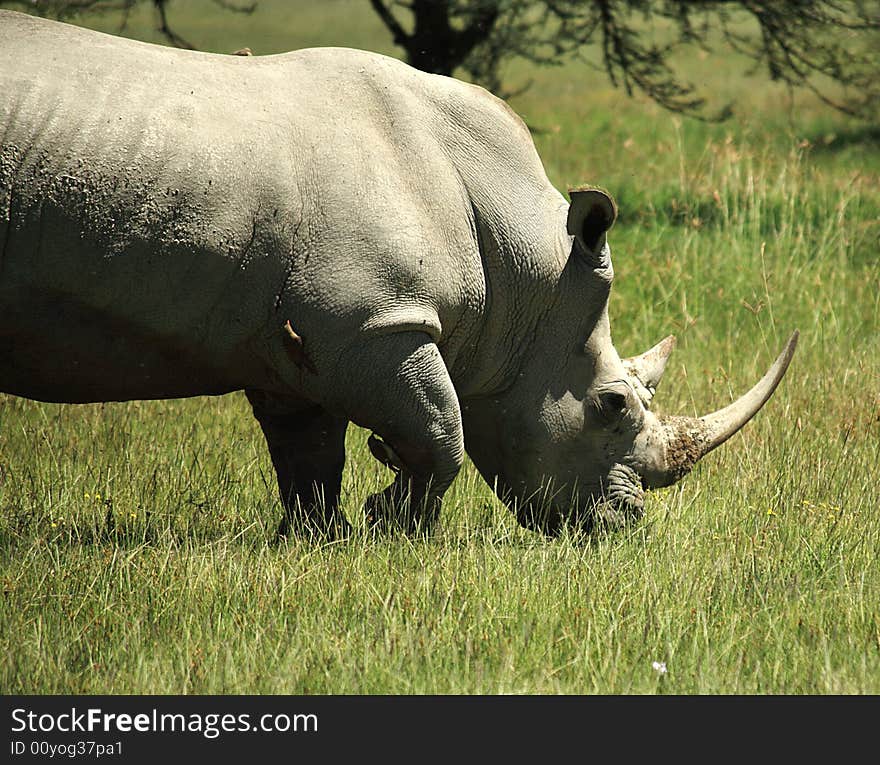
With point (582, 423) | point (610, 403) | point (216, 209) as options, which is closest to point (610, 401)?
point (610, 403)

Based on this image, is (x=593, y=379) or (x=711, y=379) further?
(x=711, y=379)

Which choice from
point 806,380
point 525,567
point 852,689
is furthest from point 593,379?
point 806,380

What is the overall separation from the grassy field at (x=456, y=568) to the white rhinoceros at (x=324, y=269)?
0.33 m

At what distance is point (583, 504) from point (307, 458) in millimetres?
1020

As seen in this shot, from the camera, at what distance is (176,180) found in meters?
3.86

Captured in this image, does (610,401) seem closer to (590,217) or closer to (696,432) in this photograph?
(696,432)

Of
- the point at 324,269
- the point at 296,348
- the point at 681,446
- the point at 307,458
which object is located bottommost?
the point at 307,458

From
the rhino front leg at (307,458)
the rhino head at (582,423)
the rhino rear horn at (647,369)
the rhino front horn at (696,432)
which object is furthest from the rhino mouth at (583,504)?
the rhino front leg at (307,458)

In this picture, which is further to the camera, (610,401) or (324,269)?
(610,401)

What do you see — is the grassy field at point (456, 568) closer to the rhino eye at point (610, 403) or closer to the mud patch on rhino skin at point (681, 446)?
the mud patch on rhino skin at point (681, 446)

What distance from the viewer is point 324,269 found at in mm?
4055

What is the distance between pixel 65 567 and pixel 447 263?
4.94 feet

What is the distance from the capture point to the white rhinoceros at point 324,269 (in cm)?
382

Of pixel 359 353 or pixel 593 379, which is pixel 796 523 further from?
pixel 359 353
